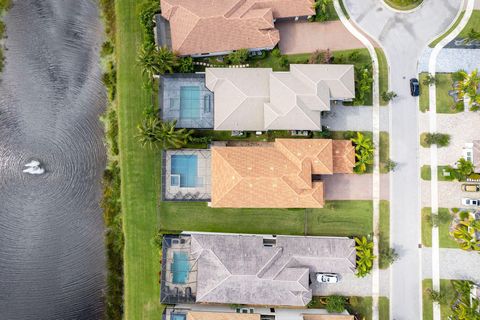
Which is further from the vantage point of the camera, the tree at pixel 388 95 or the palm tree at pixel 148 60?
the tree at pixel 388 95

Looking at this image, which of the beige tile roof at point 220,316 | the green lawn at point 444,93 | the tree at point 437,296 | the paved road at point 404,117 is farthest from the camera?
the green lawn at point 444,93

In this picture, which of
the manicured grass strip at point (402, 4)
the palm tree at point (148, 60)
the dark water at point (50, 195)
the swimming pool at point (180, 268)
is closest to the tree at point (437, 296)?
the swimming pool at point (180, 268)

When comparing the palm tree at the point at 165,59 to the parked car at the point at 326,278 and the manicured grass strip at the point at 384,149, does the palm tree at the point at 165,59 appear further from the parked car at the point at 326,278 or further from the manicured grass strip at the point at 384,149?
the parked car at the point at 326,278

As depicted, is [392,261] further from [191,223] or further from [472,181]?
[191,223]

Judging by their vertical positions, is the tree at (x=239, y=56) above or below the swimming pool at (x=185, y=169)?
above

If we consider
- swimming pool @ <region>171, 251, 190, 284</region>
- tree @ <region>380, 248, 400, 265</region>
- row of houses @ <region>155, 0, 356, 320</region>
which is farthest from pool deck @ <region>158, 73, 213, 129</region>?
tree @ <region>380, 248, 400, 265</region>

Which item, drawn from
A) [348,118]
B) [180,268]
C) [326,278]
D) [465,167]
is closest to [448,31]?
[348,118]

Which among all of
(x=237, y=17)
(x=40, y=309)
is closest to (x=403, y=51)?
(x=237, y=17)
